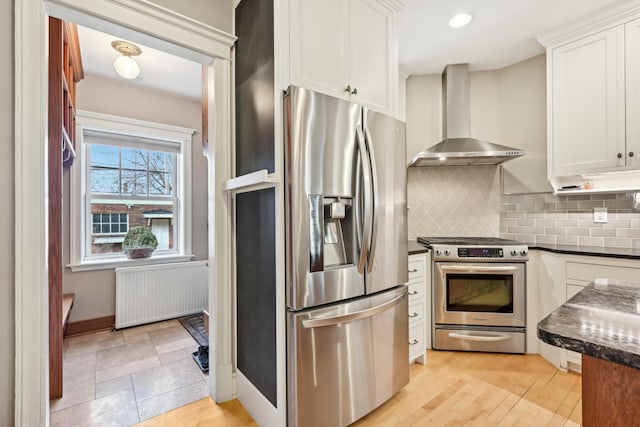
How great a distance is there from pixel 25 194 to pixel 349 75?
175 centimetres

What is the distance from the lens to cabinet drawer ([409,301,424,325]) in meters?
2.26

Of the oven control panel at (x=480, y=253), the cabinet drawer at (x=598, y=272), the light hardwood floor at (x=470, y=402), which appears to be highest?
the oven control panel at (x=480, y=253)

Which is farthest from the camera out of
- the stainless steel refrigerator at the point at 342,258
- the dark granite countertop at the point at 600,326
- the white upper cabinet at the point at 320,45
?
the white upper cabinet at the point at 320,45

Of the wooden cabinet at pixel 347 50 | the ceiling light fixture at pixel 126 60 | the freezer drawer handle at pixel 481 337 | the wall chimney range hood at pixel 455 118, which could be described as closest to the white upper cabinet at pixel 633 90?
the wall chimney range hood at pixel 455 118

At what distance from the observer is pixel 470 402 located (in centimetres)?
186

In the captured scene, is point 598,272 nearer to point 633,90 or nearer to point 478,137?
point 633,90

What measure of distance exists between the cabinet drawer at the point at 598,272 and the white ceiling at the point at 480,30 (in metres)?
1.93

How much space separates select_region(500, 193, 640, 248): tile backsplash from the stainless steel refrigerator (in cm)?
181

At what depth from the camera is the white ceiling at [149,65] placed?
251 centimetres

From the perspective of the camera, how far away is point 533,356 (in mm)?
2439

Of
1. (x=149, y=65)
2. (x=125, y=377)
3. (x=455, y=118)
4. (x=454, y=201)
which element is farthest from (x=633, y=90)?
(x=125, y=377)

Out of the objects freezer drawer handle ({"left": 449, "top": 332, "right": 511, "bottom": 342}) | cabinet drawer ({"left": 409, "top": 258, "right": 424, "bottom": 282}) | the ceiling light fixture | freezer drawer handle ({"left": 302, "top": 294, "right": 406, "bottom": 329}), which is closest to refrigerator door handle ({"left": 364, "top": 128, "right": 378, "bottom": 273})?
freezer drawer handle ({"left": 302, "top": 294, "right": 406, "bottom": 329})

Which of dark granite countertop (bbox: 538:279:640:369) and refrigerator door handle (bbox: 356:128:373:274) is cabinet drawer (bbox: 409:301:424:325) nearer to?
refrigerator door handle (bbox: 356:128:373:274)

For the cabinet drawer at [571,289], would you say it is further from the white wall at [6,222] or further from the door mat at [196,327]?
the white wall at [6,222]
